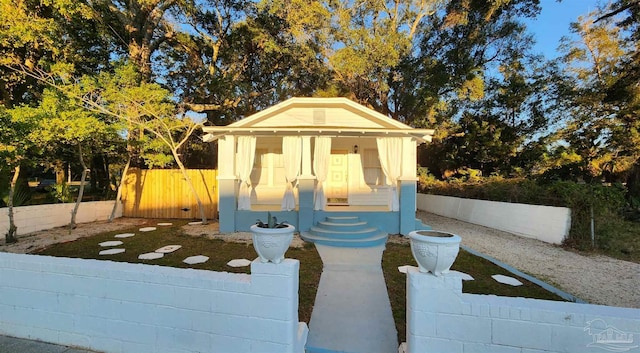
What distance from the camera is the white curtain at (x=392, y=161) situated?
8.15m

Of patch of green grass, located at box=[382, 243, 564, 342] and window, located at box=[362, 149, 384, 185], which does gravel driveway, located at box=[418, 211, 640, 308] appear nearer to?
patch of green grass, located at box=[382, 243, 564, 342]

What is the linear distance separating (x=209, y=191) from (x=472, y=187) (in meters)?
10.4

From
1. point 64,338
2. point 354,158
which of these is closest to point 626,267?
point 354,158

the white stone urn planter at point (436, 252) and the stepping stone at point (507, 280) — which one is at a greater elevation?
the white stone urn planter at point (436, 252)

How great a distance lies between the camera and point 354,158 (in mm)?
9883

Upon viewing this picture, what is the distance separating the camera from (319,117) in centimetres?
833

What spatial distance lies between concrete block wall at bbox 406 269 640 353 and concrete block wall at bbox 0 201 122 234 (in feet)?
33.0

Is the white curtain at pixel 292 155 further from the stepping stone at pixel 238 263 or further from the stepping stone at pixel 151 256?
the stepping stone at pixel 151 256

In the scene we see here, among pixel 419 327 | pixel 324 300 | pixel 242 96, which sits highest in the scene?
pixel 242 96

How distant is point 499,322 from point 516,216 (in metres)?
8.03

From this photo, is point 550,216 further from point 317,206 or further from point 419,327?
point 419,327

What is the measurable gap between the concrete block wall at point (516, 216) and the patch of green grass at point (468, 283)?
311 centimetres

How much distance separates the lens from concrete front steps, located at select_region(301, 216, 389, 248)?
6.81m

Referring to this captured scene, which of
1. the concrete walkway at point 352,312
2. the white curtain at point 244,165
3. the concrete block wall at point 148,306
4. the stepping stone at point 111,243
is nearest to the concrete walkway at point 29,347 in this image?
the concrete block wall at point 148,306
